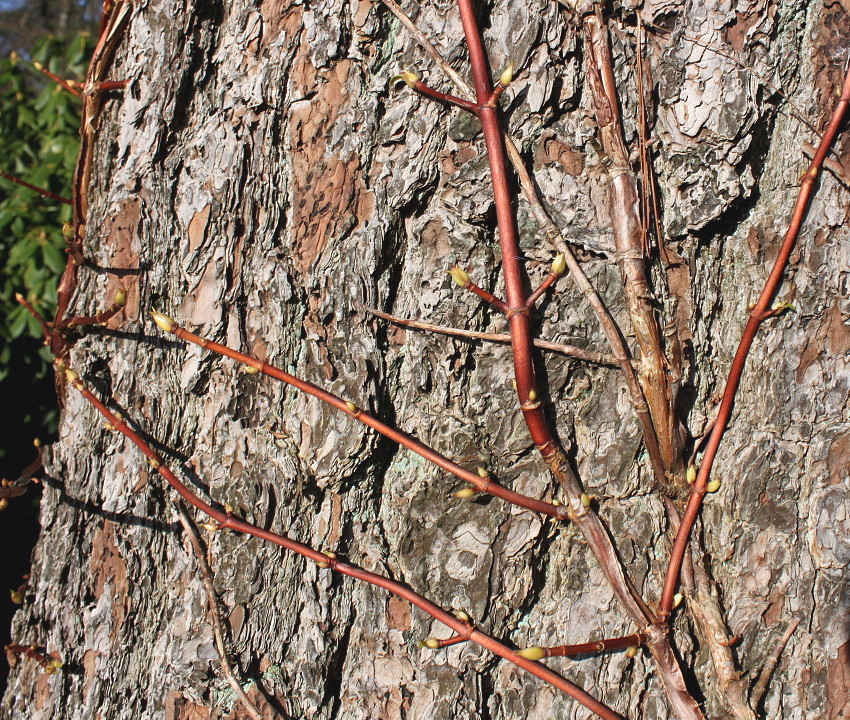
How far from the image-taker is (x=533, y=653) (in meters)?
1.14

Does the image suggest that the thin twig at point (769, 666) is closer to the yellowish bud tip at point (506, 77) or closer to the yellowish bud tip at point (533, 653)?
the yellowish bud tip at point (533, 653)

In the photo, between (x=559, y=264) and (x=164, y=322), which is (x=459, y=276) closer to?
(x=559, y=264)

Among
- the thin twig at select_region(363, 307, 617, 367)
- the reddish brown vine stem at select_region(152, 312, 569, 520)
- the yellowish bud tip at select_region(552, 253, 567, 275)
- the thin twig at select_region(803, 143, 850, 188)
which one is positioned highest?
the thin twig at select_region(803, 143, 850, 188)

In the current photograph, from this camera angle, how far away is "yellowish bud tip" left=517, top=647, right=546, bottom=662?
114cm

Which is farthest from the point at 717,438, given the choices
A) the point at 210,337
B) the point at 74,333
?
the point at 74,333

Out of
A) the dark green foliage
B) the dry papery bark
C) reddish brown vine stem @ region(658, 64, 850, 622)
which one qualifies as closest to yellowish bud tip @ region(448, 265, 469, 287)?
the dry papery bark

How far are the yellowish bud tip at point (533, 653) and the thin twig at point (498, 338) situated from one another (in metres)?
0.52

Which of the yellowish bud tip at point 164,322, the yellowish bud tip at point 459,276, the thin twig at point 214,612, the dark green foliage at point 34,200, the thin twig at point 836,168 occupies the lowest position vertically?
the thin twig at point 214,612

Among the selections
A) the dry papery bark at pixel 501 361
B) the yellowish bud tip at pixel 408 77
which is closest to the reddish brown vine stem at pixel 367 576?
the dry papery bark at pixel 501 361

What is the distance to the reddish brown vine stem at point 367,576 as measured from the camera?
116 cm

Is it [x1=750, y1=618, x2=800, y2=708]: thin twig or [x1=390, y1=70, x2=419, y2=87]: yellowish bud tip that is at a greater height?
[x1=390, y1=70, x2=419, y2=87]: yellowish bud tip

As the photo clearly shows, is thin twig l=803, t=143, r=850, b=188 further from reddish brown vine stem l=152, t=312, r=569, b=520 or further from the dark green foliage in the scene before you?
the dark green foliage

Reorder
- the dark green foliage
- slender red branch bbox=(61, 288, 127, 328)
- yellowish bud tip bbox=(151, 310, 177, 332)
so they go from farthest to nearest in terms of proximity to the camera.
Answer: the dark green foliage < slender red branch bbox=(61, 288, 127, 328) < yellowish bud tip bbox=(151, 310, 177, 332)

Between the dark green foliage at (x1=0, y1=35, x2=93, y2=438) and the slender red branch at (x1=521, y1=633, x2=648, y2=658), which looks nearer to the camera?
the slender red branch at (x1=521, y1=633, x2=648, y2=658)
